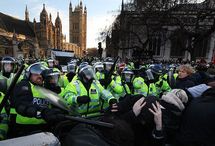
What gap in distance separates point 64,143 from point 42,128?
1.23 metres

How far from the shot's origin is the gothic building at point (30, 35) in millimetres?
66875

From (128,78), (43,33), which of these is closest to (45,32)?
(43,33)

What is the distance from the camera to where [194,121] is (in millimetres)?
2010

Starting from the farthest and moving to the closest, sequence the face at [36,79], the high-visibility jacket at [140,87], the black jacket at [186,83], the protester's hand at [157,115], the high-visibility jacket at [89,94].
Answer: the high-visibility jacket at [140,87] → the black jacket at [186,83] → the high-visibility jacket at [89,94] → the face at [36,79] → the protester's hand at [157,115]

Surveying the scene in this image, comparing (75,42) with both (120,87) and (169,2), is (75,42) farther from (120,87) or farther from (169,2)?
(120,87)

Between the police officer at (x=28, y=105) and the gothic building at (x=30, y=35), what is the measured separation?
65104 millimetres

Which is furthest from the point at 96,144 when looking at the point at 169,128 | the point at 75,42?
→ the point at 75,42

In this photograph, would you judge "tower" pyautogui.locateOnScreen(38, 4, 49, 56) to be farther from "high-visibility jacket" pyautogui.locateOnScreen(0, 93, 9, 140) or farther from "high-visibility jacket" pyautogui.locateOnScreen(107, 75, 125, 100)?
"high-visibility jacket" pyautogui.locateOnScreen(0, 93, 9, 140)

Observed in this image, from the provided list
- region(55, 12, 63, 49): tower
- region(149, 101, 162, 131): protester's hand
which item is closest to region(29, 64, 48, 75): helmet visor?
region(149, 101, 162, 131): protester's hand

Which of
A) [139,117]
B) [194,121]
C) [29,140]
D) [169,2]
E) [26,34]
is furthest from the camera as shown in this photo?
[26,34]

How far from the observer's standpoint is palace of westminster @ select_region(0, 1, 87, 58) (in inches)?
2623

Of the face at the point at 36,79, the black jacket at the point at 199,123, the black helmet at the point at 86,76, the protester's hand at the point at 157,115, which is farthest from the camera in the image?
the black helmet at the point at 86,76

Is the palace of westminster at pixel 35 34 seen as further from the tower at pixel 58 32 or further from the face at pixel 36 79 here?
the face at pixel 36 79

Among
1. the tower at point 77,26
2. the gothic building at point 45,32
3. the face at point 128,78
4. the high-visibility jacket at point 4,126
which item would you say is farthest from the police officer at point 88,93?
the tower at point 77,26
